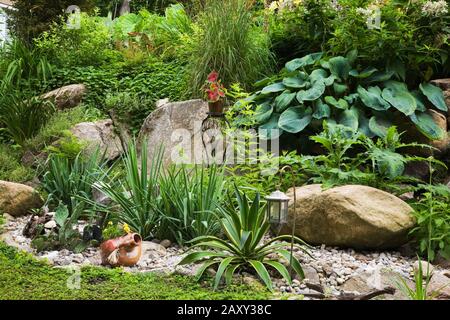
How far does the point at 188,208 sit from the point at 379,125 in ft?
7.68

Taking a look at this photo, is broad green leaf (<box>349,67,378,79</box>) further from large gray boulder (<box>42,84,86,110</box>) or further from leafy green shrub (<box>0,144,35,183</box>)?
large gray boulder (<box>42,84,86,110</box>)

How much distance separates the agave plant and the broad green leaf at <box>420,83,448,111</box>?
285 cm

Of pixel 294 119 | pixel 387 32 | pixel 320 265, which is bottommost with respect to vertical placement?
pixel 320 265

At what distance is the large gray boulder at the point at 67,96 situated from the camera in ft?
25.7

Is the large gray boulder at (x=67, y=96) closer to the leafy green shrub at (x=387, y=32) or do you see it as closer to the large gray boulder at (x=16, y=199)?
the large gray boulder at (x=16, y=199)

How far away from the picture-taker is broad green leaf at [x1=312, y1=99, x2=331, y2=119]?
565 centimetres

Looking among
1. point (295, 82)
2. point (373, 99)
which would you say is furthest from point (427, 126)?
point (295, 82)

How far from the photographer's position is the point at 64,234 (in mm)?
4445

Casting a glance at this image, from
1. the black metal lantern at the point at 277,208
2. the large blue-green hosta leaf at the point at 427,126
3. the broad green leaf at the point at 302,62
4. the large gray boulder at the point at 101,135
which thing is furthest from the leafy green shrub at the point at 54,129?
the large blue-green hosta leaf at the point at 427,126

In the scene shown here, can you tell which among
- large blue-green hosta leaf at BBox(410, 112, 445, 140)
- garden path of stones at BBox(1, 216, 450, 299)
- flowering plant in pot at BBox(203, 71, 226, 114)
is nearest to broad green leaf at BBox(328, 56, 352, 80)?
large blue-green hosta leaf at BBox(410, 112, 445, 140)

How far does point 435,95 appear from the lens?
586 centimetres

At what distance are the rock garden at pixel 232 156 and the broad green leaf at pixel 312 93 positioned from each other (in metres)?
0.02

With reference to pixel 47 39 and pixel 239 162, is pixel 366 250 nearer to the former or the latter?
pixel 239 162

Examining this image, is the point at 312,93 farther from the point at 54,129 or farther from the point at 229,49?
the point at 54,129
